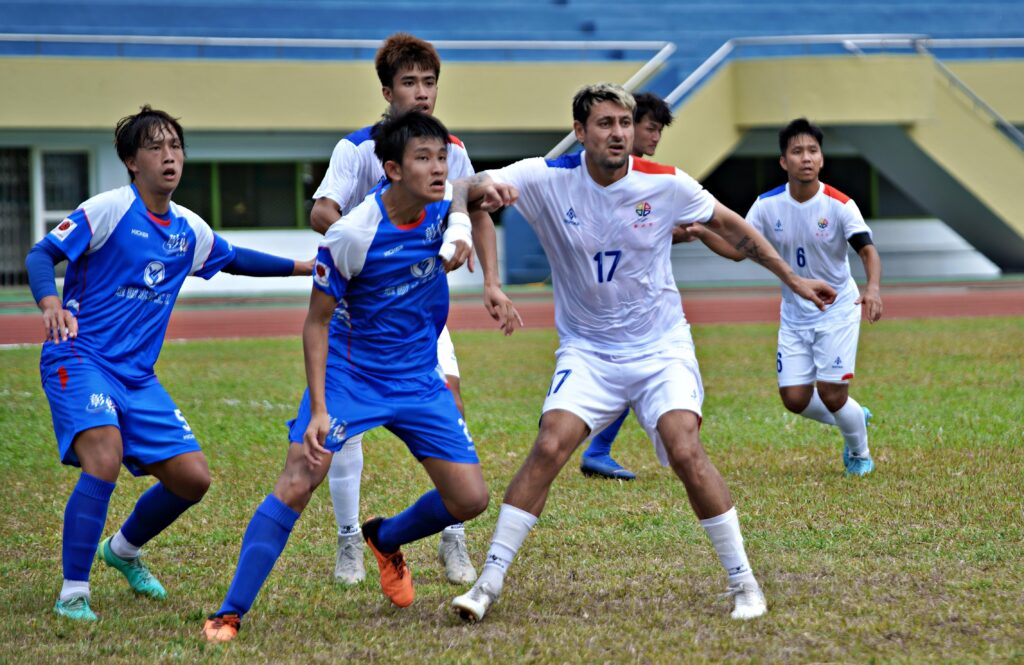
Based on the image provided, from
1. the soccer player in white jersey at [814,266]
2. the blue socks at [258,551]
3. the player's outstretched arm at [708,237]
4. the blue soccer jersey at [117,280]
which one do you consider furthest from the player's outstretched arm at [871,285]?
the blue soccer jersey at [117,280]

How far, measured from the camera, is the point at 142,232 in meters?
5.88

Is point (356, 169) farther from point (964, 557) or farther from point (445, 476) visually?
point (964, 557)

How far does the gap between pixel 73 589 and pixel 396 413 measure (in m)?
1.56

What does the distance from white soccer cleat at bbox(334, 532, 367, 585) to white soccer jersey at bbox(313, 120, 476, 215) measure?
1598 mm

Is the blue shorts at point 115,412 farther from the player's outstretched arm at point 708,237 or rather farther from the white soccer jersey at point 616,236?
the player's outstretched arm at point 708,237

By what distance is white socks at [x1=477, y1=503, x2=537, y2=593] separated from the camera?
5539 mm

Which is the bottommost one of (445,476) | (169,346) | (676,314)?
(169,346)

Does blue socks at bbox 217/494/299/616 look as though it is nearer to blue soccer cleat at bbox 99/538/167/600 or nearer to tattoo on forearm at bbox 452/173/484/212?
blue soccer cleat at bbox 99/538/167/600

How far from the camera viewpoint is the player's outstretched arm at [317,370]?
5297 millimetres

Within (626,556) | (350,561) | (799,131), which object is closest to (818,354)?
(799,131)

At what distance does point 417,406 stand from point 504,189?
0.98 meters

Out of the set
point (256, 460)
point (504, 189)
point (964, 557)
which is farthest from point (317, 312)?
point (256, 460)

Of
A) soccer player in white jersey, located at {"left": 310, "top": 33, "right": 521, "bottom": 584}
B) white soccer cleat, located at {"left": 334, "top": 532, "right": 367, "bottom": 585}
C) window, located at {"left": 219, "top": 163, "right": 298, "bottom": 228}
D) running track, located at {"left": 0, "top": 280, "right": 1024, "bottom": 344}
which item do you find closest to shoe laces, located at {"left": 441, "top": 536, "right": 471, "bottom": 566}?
soccer player in white jersey, located at {"left": 310, "top": 33, "right": 521, "bottom": 584}

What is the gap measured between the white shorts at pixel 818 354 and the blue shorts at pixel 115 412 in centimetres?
463
